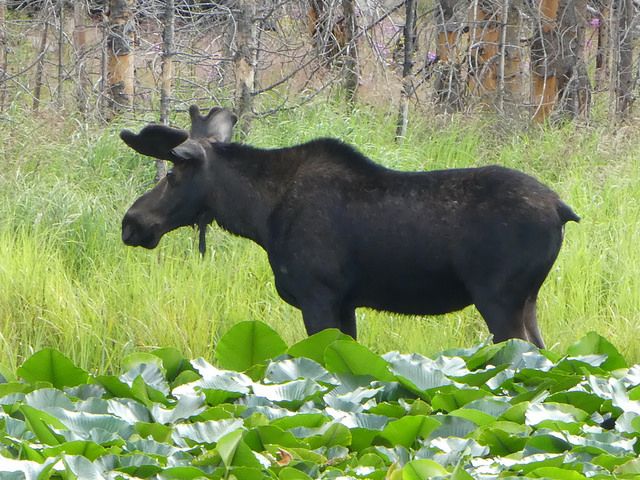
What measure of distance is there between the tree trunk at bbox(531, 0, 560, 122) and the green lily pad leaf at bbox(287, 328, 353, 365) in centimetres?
934

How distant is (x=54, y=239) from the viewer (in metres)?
8.47

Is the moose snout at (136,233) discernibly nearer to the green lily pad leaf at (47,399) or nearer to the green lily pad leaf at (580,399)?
the green lily pad leaf at (47,399)

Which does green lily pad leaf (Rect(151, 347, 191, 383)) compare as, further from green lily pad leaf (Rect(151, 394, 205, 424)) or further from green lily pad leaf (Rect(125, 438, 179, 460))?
green lily pad leaf (Rect(125, 438, 179, 460))

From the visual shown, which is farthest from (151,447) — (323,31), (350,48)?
(323,31)

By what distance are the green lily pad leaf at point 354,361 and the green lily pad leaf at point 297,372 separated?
0.05m

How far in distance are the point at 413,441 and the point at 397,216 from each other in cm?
321

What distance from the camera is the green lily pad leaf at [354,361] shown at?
353 centimetres

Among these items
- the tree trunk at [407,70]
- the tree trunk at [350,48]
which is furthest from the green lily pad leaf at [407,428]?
the tree trunk at [350,48]

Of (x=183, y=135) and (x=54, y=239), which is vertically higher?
(x=183, y=135)

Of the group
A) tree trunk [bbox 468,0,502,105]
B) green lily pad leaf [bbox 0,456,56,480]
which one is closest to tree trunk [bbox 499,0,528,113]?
tree trunk [bbox 468,0,502,105]

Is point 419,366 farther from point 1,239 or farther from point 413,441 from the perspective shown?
point 1,239

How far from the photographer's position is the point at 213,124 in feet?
22.7

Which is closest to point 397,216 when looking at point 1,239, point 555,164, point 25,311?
point 25,311

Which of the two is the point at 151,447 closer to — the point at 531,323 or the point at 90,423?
the point at 90,423
